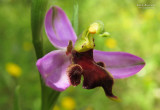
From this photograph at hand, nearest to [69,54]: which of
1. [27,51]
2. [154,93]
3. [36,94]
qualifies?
[36,94]

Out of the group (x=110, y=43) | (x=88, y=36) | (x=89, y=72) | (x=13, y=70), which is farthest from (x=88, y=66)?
(x=110, y=43)

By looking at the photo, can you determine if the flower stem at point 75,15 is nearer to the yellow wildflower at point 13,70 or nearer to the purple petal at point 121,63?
the purple petal at point 121,63

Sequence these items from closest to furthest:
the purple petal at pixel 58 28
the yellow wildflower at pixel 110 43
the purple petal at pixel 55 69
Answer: the purple petal at pixel 55 69 → the purple petal at pixel 58 28 → the yellow wildflower at pixel 110 43

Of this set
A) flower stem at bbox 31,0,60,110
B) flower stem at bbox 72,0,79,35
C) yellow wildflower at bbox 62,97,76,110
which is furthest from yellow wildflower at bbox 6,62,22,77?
flower stem at bbox 72,0,79,35

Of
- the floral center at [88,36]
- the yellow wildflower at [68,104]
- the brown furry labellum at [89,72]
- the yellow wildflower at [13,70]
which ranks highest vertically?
the floral center at [88,36]

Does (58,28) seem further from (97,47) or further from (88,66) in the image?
(97,47)

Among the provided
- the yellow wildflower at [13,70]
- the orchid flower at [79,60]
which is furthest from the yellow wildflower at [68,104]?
the orchid flower at [79,60]

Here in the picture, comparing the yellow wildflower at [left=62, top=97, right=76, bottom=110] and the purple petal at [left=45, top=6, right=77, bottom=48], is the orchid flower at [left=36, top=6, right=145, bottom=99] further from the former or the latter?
the yellow wildflower at [left=62, top=97, right=76, bottom=110]
